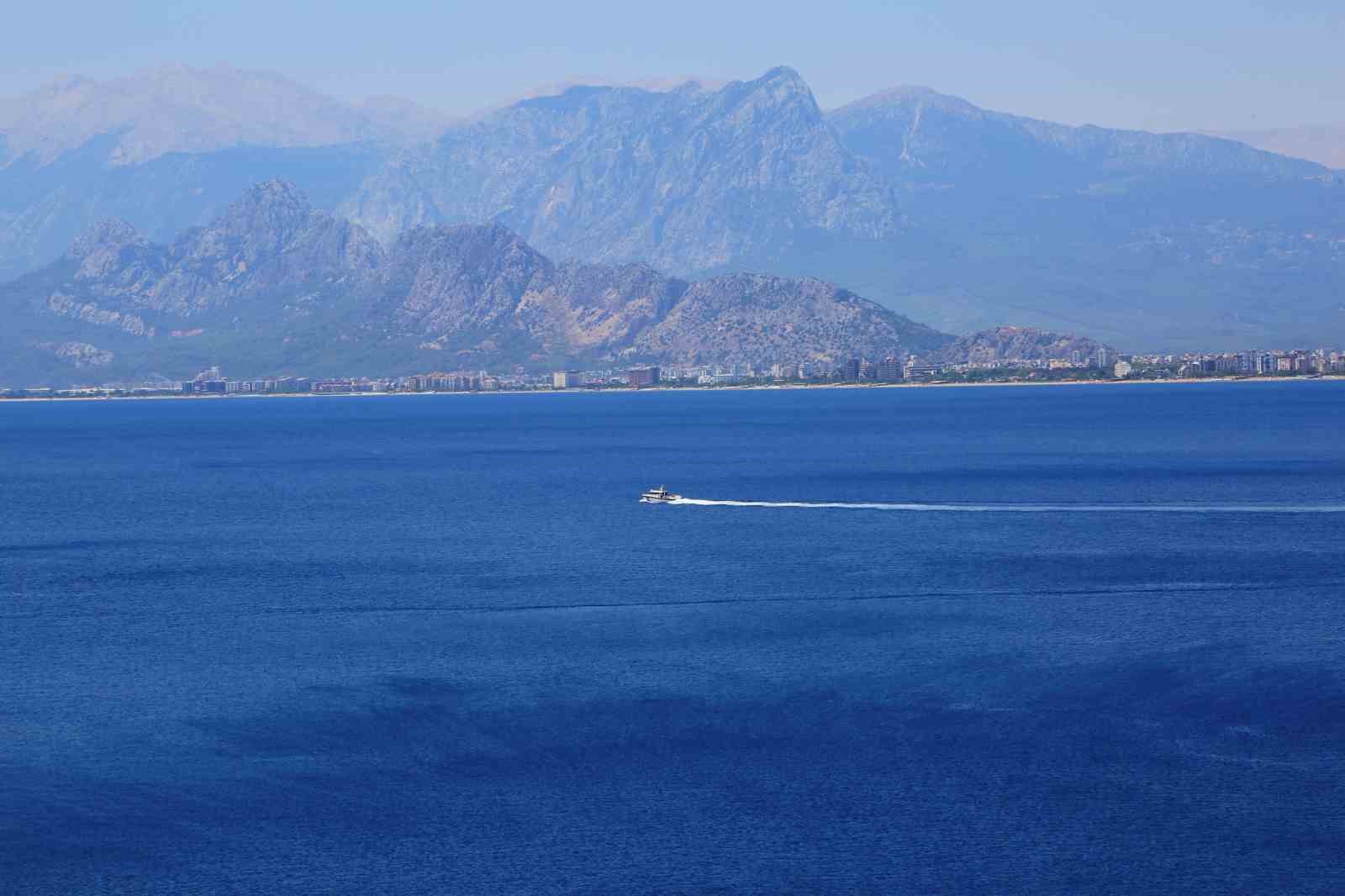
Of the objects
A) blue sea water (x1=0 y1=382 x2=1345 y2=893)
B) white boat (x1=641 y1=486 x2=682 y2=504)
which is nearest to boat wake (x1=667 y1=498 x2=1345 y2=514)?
white boat (x1=641 y1=486 x2=682 y2=504)

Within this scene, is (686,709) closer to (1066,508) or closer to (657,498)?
(1066,508)

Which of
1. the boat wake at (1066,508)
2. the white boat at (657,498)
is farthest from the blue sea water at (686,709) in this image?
the white boat at (657,498)

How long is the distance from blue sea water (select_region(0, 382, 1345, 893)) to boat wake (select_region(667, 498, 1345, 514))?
394cm

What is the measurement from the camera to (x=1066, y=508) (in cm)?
14925

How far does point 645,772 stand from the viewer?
68875mm

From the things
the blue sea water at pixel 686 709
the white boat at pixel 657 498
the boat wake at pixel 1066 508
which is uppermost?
the white boat at pixel 657 498

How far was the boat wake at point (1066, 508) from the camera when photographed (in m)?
144

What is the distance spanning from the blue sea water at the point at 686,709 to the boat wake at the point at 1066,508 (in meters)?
3.94

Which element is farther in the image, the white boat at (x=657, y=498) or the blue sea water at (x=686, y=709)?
the white boat at (x=657, y=498)

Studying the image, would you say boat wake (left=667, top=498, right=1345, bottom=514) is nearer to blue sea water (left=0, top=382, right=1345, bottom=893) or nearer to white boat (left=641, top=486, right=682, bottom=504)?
white boat (left=641, top=486, right=682, bottom=504)

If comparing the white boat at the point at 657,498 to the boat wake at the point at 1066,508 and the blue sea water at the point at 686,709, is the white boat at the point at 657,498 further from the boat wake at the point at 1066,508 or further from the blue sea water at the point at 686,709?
the blue sea water at the point at 686,709

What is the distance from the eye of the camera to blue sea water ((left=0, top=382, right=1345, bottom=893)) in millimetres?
60438

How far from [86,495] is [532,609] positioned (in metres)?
94.0

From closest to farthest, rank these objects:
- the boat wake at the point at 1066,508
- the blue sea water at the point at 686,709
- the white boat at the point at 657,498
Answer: the blue sea water at the point at 686,709 < the boat wake at the point at 1066,508 < the white boat at the point at 657,498
